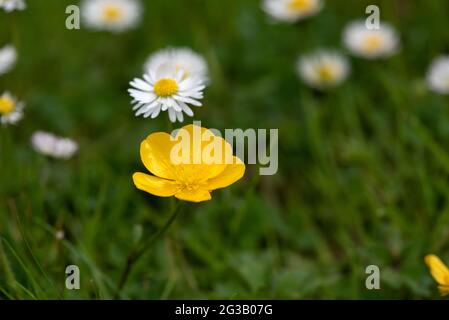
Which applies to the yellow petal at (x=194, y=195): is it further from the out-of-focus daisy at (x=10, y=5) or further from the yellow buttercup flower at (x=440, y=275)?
the out-of-focus daisy at (x=10, y=5)

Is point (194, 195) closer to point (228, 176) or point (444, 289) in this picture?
point (228, 176)

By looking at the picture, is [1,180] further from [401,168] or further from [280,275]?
[401,168]

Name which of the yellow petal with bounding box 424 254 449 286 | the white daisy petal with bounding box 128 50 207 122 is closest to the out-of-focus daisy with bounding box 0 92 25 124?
the white daisy petal with bounding box 128 50 207 122

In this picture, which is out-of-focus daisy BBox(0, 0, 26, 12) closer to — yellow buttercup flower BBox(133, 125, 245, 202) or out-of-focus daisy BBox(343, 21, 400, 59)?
yellow buttercup flower BBox(133, 125, 245, 202)

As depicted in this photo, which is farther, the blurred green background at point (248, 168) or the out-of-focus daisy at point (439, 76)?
the out-of-focus daisy at point (439, 76)

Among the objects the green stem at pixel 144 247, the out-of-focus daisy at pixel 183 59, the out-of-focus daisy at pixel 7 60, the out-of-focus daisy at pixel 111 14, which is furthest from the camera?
the out-of-focus daisy at pixel 111 14

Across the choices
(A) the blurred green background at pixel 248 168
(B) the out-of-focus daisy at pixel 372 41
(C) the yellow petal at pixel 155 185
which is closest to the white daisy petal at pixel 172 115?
(C) the yellow petal at pixel 155 185
